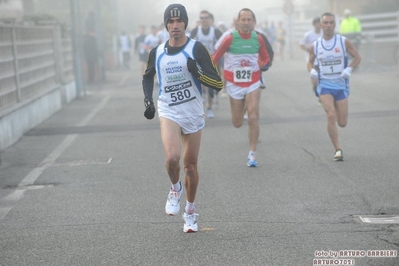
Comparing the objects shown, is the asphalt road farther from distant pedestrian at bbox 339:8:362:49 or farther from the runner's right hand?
distant pedestrian at bbox 339:8:362:49

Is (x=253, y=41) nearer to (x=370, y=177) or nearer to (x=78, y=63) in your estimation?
(x=370, y=177)

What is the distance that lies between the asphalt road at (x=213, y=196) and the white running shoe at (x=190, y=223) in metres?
0.08

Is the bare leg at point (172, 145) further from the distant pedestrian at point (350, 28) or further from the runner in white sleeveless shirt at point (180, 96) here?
the distant pedestrian at point (350, 28)

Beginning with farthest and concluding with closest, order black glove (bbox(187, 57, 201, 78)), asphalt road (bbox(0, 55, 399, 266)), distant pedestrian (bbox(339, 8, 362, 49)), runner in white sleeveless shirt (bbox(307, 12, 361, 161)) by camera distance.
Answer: distant pedestrian (bbox(339, 8, 362, 49)), runner in white sleeveless shirt (bbox(307, 12, 361, 161)), black glove (bbox(187, 57, 201, 78)), asphalt road (bbox(0, 55, 399, 266))

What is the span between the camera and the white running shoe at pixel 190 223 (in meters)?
6.87

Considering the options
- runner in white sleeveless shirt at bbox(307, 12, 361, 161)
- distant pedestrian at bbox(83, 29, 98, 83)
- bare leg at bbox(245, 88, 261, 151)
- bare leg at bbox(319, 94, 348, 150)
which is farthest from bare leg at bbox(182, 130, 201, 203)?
distant pedestrian at bbox(83, 29, 98, 83)

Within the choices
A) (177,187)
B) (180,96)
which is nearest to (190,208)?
(177,187)

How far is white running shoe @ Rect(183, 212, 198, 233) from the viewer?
22.5 feet

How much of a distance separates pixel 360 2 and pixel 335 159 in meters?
28.7

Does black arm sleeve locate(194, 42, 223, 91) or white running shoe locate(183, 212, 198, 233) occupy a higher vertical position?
black arm sleeve locate(194, 42, 223, 91)

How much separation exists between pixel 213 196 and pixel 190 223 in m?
1.52

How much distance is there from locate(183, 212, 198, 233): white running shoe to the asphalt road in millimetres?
→ 82

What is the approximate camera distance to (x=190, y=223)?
6914mm

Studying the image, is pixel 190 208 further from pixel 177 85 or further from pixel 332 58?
pixel 332 58
